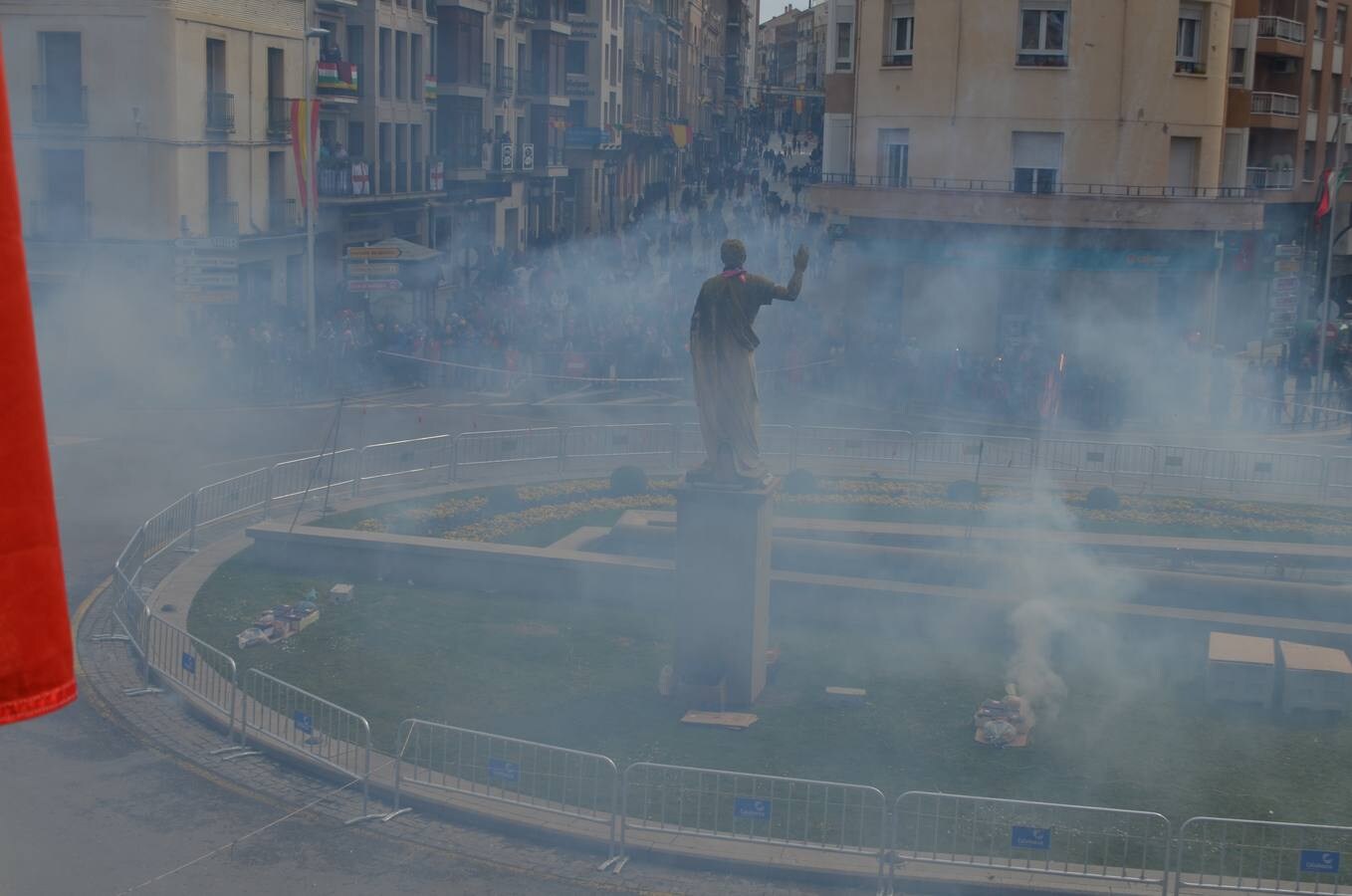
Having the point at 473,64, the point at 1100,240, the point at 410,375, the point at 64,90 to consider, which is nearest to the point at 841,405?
the point at 1100,240

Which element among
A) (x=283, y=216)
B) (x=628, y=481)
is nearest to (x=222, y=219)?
(x=283, y=216)

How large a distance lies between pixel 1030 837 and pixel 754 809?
5.70 ft

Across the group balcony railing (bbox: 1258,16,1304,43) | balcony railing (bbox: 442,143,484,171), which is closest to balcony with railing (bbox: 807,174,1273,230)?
balcony railing (bbox: 1258,16,1304,43)

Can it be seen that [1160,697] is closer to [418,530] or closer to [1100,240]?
[418,530]

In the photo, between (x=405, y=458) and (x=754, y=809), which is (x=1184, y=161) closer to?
(x=405, y=458)

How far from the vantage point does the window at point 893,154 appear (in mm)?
34375

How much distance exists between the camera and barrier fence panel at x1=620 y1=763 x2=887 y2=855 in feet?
34.0

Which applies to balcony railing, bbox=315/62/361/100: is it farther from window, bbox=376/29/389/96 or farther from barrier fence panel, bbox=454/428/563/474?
barrier fence panel, bbox=454/428/563/474

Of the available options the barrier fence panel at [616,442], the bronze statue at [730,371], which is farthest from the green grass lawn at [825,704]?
the barrier fence panel at [616,442]

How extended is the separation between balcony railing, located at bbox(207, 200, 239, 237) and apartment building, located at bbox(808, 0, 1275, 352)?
13.9 metres

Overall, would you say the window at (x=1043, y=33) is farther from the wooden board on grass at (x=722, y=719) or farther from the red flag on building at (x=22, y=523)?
the red flag on building at (x=22, y=523)

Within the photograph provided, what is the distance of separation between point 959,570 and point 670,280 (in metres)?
22.7

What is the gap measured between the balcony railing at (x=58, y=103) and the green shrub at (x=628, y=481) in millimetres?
17234

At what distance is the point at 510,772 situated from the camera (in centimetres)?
1084
